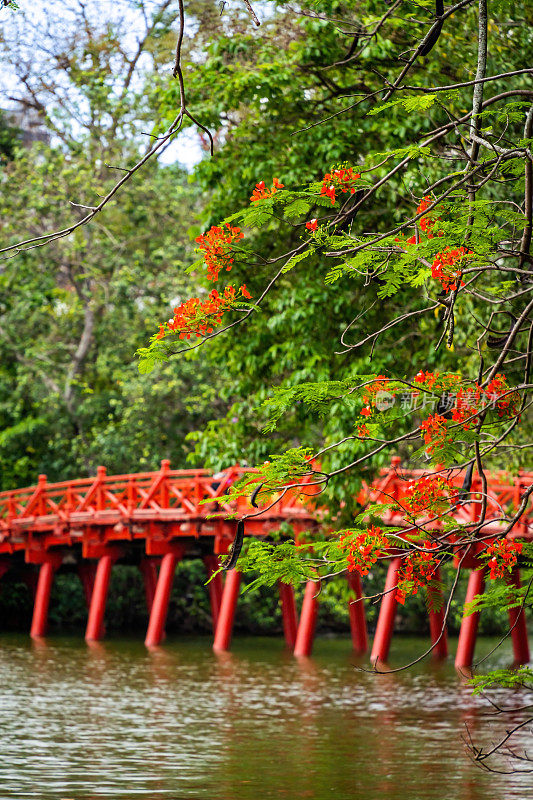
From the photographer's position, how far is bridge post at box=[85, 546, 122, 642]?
23.8m

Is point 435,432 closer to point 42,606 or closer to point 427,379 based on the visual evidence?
point 427,379

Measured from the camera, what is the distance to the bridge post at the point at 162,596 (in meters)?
22.8

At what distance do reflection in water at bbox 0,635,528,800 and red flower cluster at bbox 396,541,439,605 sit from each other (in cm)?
349

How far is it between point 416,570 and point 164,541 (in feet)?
54.3

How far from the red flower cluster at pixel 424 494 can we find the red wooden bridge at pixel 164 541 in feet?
39.4

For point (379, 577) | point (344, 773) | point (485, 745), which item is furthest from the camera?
point (379, 577)

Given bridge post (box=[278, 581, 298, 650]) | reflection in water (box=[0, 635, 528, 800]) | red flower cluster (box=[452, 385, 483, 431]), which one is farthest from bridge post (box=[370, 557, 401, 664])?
red flower cluster (box=[452, 385, 483, 431])

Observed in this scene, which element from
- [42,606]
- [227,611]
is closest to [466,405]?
[227,611]

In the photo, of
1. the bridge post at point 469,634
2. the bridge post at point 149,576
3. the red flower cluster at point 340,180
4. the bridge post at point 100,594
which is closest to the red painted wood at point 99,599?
the bridge post at point 100,594

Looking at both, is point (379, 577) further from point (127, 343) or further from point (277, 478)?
point (277, 478)

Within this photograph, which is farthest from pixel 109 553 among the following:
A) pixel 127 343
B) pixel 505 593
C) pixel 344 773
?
pixel 505 593

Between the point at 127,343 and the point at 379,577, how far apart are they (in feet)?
26.2

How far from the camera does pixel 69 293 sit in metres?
33.2

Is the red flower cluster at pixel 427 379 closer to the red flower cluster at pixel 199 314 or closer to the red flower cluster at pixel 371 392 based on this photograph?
the red flower cluster at pixel 371 392
